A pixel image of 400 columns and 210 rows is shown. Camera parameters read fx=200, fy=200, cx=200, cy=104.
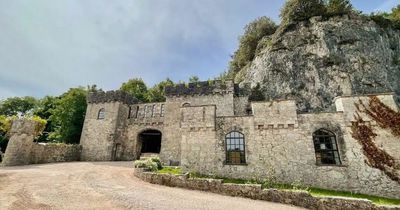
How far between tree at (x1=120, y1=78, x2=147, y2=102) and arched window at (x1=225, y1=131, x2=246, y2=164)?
23.5 metres

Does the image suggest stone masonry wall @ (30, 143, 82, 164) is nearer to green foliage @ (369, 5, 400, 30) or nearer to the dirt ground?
the dirt ground

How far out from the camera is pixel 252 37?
28.1 meters

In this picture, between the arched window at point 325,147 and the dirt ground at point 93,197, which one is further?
the arched window at point 325,147

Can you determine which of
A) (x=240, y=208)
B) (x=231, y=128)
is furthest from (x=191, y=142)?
(x=240, y=208)

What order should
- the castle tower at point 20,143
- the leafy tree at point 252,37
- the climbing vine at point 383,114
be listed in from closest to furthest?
the climbing vine at point 383,114
the castle tower at point 20,143
the leafy tree at point 252,37

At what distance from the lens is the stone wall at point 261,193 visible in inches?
298

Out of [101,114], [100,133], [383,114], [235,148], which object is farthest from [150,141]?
[383,114]

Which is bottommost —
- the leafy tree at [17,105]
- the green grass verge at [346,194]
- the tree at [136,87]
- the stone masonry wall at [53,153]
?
Result: the green grass verge at [346,194]

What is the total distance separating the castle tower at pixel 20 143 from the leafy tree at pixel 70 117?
8918 mm

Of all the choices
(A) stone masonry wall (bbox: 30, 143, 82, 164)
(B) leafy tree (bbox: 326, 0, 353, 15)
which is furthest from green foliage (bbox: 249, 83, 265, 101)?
(A) stone masonry wall (bbox: 30, 143, 82, 164)

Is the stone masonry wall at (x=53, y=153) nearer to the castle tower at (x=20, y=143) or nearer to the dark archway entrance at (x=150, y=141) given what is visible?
the castle tower at (x=20, y=143)

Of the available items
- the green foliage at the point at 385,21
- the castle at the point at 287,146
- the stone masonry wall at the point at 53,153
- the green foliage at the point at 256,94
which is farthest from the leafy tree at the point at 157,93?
the green foliage at the point at 385,21

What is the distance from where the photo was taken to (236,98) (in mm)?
19703

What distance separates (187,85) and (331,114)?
1339 centimetres
